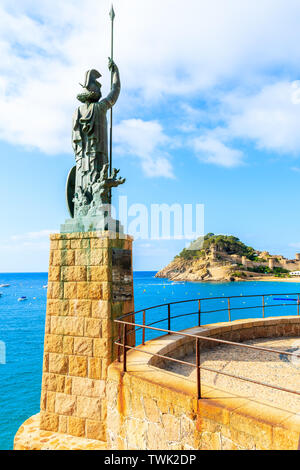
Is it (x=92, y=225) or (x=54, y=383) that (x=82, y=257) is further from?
(x=54, y=383)

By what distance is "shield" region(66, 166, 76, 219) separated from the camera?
7045 mm

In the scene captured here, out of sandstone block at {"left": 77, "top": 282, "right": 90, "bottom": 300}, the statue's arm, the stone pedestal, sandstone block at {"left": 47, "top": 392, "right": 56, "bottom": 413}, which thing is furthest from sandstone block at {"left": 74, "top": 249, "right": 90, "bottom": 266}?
the statue's arm

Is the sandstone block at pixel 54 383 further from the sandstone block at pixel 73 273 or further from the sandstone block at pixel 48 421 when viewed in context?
the sandstone block at pixel 73 273

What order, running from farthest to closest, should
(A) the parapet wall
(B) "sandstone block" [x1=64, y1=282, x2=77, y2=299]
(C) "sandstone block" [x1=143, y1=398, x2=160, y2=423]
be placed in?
(B) "sandstone block" [x1=64, y1=282, x2=77, y2=299], (C) "sandstone block" [x1=143, y1=398, x2=160, y2=423], (A) the parapet wall

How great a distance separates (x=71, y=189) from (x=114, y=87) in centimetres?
260

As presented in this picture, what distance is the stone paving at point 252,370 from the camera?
16.1 feet

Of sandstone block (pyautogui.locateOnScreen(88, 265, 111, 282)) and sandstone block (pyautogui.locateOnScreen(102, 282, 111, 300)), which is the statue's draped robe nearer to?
sandstone block (pyautogui.locateOnScreen(88, 265, 111, 282))

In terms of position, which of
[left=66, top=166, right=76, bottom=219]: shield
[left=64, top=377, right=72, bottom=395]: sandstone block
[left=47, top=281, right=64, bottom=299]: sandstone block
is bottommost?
[left=64, top=377, right=72, bottom=395]: sandstone block

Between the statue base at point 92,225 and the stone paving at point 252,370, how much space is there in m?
3.00

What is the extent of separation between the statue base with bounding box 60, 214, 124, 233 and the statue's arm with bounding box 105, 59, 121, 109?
2.75 m

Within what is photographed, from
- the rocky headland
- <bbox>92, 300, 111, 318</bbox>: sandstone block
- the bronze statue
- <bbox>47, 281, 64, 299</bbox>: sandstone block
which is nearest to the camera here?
<bbox>92, 300, 111, 318</bbox>: sandstone block

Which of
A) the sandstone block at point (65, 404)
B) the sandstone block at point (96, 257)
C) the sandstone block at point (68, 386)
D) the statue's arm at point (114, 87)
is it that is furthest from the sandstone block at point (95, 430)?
the statue's arm at point (114, 87)
